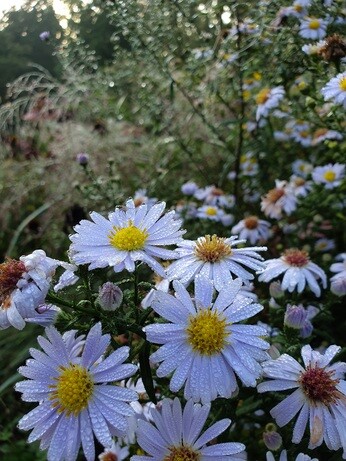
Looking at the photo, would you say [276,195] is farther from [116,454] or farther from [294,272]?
[116,454]

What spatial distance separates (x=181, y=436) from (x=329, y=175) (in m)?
1.36

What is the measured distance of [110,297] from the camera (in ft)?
2.65

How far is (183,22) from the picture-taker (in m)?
2.22

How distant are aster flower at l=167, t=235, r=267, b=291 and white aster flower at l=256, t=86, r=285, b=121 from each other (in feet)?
3.50

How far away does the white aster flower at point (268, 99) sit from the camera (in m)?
1.92

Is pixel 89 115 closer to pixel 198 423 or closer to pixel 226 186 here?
pixel 226 186

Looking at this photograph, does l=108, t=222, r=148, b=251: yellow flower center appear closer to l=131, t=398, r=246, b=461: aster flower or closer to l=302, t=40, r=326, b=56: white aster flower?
l=131, t=398, r=246, b=461: aster flower

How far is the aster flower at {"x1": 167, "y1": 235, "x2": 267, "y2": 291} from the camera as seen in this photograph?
922mm

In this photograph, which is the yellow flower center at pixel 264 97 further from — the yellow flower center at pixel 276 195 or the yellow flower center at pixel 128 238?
the yellow flower center at pixel 128 238

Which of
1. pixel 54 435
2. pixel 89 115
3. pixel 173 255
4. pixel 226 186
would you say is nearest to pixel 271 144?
pixel 226 186

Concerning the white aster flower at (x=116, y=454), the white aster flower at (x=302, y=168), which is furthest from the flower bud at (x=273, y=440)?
the white aster flower at (x=302, y=168)

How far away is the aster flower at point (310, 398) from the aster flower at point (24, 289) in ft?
1.18

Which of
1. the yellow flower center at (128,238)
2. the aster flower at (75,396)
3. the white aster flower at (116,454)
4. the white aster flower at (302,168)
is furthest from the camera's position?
the white aster flower at (302,168)

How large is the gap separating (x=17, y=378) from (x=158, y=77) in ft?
4.98
